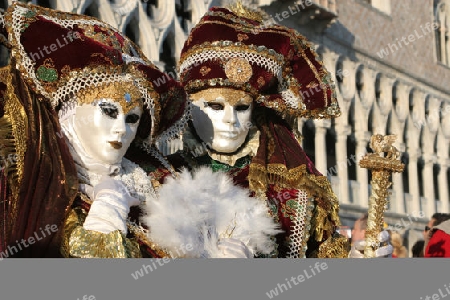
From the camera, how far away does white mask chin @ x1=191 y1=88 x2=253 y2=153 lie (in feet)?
9.52

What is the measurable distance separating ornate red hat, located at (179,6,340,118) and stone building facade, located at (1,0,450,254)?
20.4 ft

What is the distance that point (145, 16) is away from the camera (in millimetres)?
9422

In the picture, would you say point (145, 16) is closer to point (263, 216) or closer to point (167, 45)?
point (167, 45)

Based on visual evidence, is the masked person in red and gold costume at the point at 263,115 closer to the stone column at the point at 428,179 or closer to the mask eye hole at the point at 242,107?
the mask eye hole at the point at 242,107

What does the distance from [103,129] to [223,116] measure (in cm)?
68

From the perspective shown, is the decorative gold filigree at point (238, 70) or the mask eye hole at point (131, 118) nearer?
the mask eye hole at point (131, 118)

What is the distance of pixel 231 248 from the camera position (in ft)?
7.39

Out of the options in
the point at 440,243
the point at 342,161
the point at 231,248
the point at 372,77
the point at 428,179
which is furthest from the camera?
the point at 428,179

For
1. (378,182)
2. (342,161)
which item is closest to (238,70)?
(378,182)

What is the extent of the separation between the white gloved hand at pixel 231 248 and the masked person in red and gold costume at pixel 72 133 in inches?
6.2

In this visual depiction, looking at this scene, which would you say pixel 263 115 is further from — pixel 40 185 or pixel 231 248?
pixel 40 185

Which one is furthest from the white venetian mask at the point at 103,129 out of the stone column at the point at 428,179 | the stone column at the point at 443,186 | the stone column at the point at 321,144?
the stone column at the point at 443,186

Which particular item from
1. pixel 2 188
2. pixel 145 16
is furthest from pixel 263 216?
pixel 145 16

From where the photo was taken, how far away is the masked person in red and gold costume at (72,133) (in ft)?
6.93
